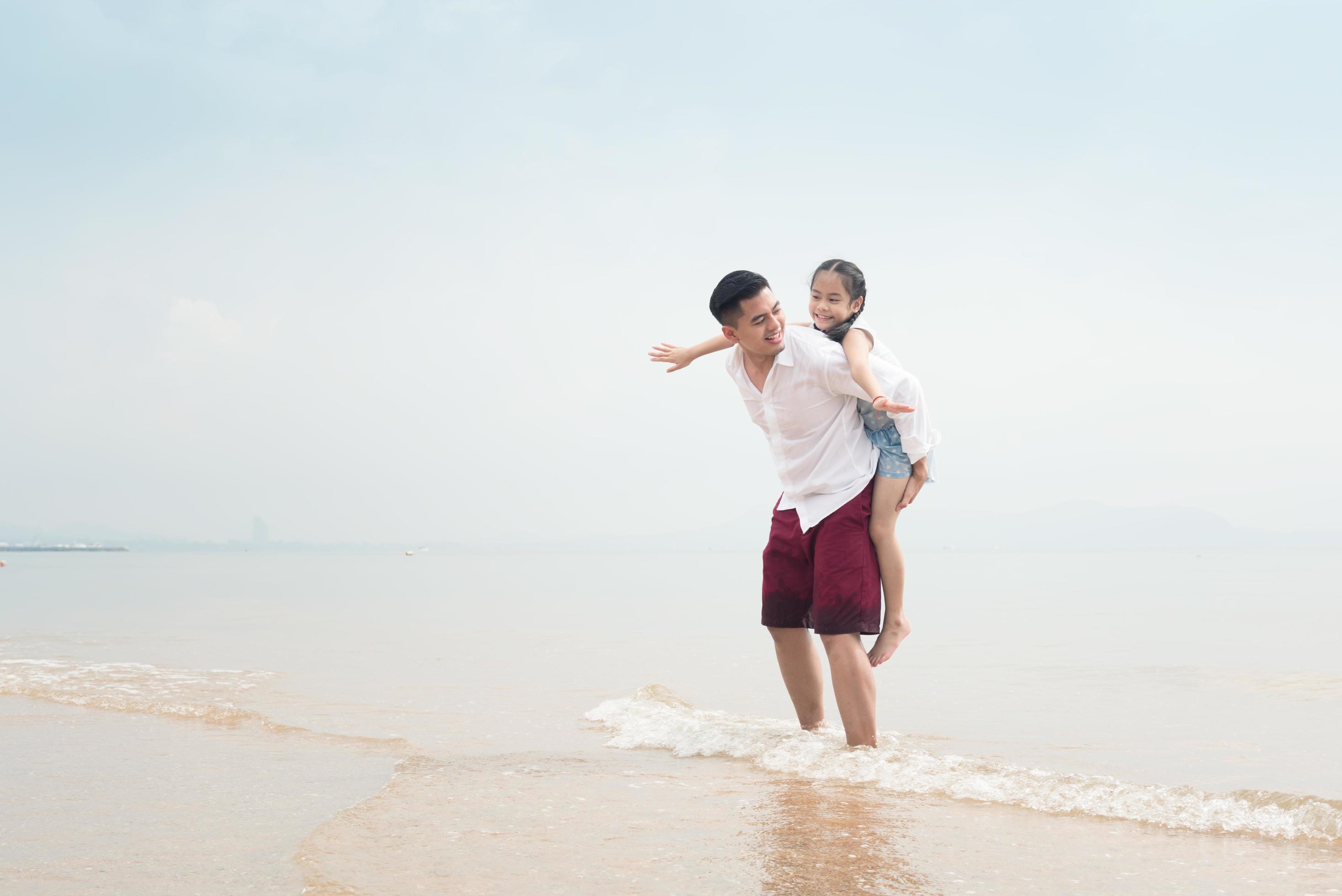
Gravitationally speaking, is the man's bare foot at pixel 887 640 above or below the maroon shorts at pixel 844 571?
below

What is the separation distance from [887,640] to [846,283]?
1499mm

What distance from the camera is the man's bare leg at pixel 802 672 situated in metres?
4.11

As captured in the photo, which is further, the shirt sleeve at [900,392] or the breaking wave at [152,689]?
the breaking wave at [152,689]

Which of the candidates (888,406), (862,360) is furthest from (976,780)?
(862,360)

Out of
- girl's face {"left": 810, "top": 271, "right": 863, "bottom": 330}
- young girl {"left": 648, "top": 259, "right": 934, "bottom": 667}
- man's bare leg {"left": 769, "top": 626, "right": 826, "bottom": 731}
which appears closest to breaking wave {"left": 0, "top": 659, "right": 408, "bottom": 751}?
man's bare leg {"left": 769, "top": 626, "right": 826, "bottom": 731}

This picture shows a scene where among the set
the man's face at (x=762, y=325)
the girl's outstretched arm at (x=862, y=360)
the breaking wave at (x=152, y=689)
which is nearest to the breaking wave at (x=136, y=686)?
the breaking wave at (x=152, y=689)

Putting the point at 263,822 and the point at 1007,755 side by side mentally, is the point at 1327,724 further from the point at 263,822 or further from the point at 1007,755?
the point at 263,822

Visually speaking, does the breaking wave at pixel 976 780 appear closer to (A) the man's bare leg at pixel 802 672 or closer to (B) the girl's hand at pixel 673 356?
(A) the man's bare leg at pixel 802 672

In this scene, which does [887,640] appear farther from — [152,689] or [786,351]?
[152,689]

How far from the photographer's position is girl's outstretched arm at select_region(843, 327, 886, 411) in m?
3.45

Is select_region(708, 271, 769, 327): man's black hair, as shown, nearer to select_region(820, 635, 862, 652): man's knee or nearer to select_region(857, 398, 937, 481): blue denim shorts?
select_region(857, 398, 937, 481): blue denim shorts

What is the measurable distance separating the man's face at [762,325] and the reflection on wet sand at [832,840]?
1690mm

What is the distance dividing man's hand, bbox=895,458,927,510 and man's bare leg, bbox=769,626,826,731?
0.73 meters

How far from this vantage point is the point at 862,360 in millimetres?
3549
